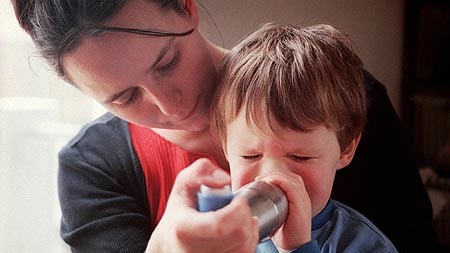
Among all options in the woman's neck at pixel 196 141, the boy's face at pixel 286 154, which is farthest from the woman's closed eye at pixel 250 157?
the woman's neck at pixel 196 141

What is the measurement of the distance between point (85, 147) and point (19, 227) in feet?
0.50

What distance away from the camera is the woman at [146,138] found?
0.56 metres

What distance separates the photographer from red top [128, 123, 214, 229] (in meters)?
0.69

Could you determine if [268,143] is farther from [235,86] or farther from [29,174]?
[29,174]

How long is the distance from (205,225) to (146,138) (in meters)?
0.30

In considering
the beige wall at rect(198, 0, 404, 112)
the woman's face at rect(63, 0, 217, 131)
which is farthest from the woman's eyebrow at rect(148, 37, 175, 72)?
the beige wall at rect(198, 0, 404, 112)

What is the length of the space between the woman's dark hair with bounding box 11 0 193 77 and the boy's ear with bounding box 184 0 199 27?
2 centimetres

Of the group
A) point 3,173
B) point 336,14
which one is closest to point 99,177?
point 3,173

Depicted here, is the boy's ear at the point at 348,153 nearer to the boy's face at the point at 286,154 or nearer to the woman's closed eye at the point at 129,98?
the boy's face at the point at 286,154

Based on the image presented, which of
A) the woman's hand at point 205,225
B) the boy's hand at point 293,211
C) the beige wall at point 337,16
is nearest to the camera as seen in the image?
the woman's hand at point 205,225

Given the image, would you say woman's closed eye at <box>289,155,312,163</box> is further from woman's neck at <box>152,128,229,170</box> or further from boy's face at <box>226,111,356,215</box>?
woman's neck at <box>152,128,229,170</box>

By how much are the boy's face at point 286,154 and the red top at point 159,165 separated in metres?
0.10

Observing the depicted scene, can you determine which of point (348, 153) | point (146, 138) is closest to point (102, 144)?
point (146, 138)

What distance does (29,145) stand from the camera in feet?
2.59
